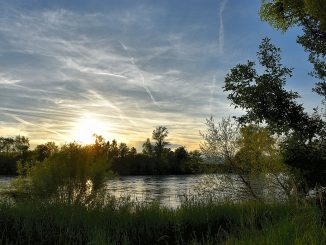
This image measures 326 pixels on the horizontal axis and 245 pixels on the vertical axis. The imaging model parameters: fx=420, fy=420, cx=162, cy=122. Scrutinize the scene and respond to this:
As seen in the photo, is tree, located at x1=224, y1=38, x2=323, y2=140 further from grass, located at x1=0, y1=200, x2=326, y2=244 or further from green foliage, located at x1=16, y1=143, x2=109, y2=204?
green foliage, located at x1=16, y1=143, x2=109, y2=204

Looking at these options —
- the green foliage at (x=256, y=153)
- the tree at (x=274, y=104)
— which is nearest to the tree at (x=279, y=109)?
the tree at (x=274, y=104)

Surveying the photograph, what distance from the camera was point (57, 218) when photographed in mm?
11828

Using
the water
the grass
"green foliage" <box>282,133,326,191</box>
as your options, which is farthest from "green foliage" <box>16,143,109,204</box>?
"green foliage" <box>282,133,326,191</box>

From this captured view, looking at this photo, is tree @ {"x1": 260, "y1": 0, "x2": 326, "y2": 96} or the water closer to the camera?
tree @ {"x1": 260, "y1": 0, "x2": 326, "y2": 96}

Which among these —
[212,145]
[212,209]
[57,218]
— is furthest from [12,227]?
[212,145]

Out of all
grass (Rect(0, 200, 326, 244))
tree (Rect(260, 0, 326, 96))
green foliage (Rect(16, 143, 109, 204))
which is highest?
tree (Rect(260, 0, 326, 96))

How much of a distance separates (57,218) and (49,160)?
1112 centimetres

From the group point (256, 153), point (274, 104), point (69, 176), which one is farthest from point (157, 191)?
point (274, 104)

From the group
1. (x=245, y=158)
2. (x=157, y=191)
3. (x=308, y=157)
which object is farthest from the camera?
(x=157, y=191)

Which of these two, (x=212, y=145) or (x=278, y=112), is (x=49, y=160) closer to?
(x=212, y=145)

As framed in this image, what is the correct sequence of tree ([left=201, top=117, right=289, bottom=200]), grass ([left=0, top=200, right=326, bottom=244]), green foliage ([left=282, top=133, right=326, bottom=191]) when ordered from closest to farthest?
grass ([left=0, top=200, right=326, bottom=244]) → green foliage ([left=282, top=133, right=326, bottom=191]) → tree ([left=201, top=117, right=289, bottom=200])

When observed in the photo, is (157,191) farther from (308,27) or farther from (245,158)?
(308,27)

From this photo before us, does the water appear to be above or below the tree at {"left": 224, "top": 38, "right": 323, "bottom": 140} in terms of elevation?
below

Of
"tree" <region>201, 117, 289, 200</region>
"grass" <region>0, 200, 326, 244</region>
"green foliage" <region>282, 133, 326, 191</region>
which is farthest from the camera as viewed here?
"tree" <region>201, 117, 289, 200</region>
